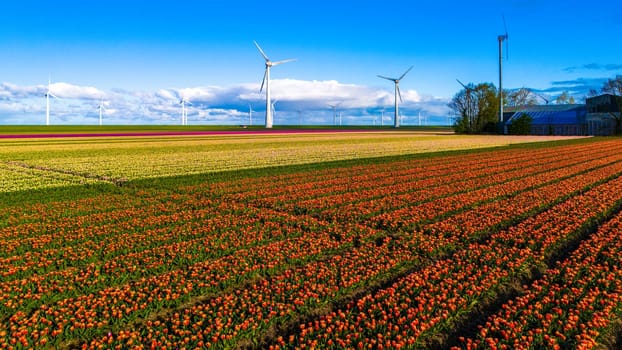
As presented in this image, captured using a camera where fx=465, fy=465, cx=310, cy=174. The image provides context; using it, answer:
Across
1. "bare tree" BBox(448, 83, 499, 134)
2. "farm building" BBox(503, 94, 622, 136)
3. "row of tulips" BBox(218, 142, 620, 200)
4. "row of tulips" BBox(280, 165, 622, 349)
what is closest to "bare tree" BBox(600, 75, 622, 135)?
"farm building" BBox(503, 94, 622, 136)

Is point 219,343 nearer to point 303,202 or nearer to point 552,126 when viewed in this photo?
point 303,202

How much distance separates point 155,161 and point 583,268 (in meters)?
31.6

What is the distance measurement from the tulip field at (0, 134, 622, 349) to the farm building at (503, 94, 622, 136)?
3767 inches

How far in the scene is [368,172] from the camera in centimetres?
2842

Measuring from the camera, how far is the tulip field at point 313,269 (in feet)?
24.2

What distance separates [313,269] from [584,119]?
11367 cm

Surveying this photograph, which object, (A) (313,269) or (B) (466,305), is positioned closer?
(B) (466,305)

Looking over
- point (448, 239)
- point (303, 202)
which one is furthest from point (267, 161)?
point (448, 239)

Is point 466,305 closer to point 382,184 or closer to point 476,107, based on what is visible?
point 382,184

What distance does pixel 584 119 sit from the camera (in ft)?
343

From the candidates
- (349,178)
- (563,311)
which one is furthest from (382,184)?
(563,311)

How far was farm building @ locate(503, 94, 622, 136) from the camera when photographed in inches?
4006

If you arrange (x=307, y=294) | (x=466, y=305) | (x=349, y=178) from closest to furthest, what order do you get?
(x=466, y=305) → (x=307, y=294) → (x=349, y=178)

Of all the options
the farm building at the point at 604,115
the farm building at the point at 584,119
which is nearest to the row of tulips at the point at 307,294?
the farm building at the point at 584,119
